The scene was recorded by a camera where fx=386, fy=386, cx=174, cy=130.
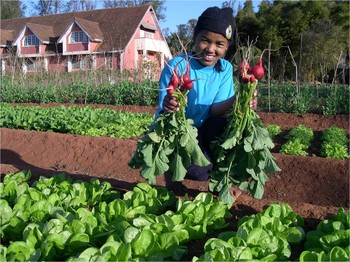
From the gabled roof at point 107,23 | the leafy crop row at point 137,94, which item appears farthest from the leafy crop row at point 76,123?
the gabled roof at point 107,23

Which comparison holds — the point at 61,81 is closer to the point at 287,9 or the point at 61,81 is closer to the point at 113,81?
the point at 113,81

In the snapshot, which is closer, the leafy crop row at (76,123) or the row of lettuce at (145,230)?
the row of lettuce at (145,230)

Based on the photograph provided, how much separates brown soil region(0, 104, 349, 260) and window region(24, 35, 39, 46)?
2582 cm

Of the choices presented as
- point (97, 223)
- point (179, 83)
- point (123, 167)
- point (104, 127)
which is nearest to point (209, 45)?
point (179, 83)

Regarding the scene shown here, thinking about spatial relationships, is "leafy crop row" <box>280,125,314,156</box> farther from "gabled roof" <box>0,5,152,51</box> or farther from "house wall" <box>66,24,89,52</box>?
"house wall" <box>66,24,89,52</box>

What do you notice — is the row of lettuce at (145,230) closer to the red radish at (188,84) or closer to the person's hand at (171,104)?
the person's hand at (171,104)

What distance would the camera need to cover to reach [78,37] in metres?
28.3

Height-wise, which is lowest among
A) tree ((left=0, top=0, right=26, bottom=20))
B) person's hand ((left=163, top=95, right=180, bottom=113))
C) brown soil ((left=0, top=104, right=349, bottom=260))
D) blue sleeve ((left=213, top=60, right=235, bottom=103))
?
brown soil ((left=0, top=104, right=349, bottom=260))

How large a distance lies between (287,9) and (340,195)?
18.4 metres

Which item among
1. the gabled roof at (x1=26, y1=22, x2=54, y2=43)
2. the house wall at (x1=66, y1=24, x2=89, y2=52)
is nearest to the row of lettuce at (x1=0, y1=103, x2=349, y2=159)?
the house wall at (x1=66, y1=24, x2=89, y2=52)

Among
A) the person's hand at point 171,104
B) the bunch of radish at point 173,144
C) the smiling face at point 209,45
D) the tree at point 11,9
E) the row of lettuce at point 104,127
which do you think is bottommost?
the row of lettuce at point 104,127

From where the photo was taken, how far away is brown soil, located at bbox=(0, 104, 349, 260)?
3.96 m

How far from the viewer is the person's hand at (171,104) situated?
258 centimetres

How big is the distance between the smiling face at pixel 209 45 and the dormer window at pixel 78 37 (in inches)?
1034
